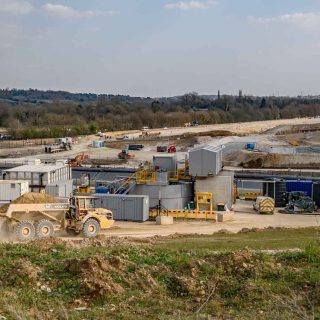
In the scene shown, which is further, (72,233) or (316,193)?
(316,193)

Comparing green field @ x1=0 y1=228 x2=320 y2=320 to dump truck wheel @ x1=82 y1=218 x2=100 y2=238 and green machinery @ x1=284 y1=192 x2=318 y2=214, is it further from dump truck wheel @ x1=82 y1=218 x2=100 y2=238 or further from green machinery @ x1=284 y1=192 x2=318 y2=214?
green machinery @ x1=284 y1=192 x2=318 y2=214

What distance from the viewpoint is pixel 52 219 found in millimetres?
27031

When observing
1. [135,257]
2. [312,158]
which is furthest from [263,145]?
[135,257]

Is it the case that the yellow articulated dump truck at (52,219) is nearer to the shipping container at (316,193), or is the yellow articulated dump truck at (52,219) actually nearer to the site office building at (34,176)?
the site office building at (34,176)

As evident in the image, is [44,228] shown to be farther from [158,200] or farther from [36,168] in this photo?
[36,168]

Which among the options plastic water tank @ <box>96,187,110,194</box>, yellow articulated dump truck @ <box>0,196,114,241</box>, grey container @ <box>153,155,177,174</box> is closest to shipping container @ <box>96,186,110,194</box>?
plastic water tank @ <box>96,187,110,194</box>

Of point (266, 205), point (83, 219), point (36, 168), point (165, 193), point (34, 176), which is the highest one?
point (36, 168)

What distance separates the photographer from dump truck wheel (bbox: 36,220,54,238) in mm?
26281

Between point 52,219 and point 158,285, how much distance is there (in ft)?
48.0

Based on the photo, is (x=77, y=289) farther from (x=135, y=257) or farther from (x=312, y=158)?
(x=312, y=158)

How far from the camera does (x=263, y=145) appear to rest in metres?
91.2

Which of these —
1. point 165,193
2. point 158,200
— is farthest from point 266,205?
point 158,200

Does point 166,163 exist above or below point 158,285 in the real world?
above

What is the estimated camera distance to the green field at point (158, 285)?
11672 mm
